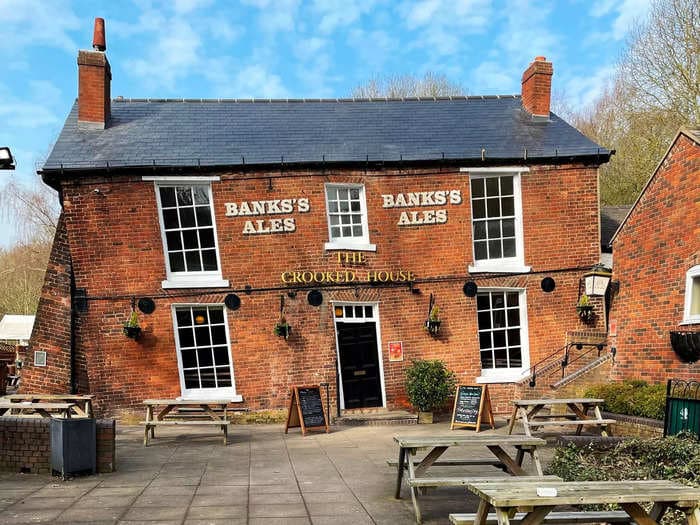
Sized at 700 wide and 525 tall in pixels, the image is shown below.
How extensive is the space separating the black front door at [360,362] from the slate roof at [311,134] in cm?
395

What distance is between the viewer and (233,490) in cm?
676

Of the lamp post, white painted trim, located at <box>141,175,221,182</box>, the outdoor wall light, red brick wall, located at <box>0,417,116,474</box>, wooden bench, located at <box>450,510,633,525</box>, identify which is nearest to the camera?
wooden bench, located at <box>450,510,633,525</box>

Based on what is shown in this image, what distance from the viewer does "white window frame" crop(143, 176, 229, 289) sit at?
12.9 metres

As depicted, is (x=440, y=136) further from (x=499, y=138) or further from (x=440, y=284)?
(x=440, y=284)

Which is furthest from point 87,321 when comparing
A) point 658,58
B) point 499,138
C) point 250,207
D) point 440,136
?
point 658,58

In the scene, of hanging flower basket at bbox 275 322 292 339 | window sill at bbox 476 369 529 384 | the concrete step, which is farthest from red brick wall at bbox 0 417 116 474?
window sill at bbox 476 369 529 384

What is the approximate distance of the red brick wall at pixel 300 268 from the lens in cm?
1271

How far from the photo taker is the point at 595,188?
552 inches

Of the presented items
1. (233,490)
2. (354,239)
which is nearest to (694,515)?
(233,490)

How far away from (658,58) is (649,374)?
14.7 meters

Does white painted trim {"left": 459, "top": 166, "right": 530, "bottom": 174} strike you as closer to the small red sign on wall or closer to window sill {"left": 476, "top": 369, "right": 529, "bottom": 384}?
the small red sign on wall

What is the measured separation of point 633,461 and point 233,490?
476 cm

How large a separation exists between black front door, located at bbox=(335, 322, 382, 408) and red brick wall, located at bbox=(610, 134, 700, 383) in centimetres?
517

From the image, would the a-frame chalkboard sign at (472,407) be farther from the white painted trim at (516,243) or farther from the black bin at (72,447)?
the black bin at (72,447)
